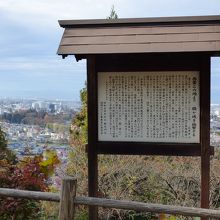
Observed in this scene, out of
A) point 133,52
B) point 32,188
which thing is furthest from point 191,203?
point 133,52

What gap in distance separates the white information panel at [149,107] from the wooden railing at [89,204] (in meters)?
0.91

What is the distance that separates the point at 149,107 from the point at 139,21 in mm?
943

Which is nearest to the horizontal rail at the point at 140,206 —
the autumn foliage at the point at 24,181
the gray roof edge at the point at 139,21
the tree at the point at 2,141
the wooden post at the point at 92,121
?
the wooden post at the point at 92,121

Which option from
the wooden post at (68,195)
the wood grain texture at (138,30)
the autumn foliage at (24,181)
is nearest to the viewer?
the wooden post at (68,195)

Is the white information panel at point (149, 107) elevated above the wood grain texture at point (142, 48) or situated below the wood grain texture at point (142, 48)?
below

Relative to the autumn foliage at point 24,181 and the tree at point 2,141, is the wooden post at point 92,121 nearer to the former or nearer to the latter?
the autumn foliage at point 24,181

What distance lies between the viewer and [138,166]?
785 cm

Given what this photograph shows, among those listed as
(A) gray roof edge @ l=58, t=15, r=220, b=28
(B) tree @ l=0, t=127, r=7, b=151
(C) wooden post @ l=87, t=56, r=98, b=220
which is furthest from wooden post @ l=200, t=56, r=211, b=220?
(B) tree @ l=0, t=127, r=7, b=151

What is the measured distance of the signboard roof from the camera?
13.9 ft

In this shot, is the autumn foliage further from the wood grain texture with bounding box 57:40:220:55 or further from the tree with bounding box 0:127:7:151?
the wood grain texture with bounding box 57:40:220:55

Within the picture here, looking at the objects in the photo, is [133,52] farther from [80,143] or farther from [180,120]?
[80,143]

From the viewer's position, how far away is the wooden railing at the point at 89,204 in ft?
11.9

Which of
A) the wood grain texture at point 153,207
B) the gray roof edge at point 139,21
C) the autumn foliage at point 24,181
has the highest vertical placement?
the gray roof edge at point 139,21

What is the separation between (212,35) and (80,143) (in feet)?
13.2
